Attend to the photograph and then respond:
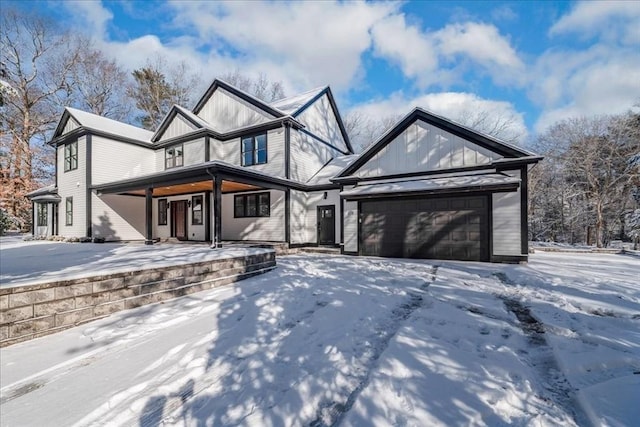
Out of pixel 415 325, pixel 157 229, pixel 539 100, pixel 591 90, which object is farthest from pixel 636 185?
pixel 157 229

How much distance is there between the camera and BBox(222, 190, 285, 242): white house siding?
12.7 m

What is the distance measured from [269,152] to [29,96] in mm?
21113

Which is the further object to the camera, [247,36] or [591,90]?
[591,90]

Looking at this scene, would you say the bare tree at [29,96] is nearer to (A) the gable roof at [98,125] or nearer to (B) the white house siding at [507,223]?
(A) the gable roof at [98,125]

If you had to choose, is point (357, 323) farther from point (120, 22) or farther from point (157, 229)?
point (120, 22)

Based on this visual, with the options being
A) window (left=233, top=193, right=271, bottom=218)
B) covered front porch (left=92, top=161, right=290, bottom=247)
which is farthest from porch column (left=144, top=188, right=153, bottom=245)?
window (left=233, top=193, right=271, bottom=218)

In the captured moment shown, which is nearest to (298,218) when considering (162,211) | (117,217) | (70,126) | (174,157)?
(174,157)

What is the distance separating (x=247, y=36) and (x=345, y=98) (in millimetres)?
13832

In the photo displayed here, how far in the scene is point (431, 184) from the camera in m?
9.33

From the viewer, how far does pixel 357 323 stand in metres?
3.61

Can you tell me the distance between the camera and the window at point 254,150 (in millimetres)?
13508

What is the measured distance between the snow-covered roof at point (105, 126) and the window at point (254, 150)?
6588mm

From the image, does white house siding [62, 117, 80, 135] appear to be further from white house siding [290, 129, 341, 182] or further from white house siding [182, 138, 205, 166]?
white house siding [290, 129, 341, 182]

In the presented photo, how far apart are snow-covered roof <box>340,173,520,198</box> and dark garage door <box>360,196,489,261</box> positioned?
0.56 metres
